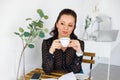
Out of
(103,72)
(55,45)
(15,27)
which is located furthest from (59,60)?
(103,72)

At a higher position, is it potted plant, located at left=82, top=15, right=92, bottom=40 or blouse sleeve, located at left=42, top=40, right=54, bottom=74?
potted plant, located at left=82, top=15, right=92, bottom=40

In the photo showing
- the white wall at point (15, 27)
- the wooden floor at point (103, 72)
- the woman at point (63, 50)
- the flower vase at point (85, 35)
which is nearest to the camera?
the white wall at point (15, 27)

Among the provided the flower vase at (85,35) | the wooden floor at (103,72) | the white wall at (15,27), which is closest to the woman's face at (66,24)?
the white wall at (15,27)

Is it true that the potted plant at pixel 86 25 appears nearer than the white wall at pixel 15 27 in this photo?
No

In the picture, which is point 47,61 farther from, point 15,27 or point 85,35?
point 85,35

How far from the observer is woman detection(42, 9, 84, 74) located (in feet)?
4.32

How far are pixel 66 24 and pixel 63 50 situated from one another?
199 mm

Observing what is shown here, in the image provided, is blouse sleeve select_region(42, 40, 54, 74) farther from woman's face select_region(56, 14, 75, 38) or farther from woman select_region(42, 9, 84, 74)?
woman's face select_region(56, 14, 75, 38)

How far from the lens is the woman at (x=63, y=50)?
1317 mm

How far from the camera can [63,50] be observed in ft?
4.69

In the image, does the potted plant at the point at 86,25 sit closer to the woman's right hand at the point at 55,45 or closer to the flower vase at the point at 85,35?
the flower vase at the point at 85,35

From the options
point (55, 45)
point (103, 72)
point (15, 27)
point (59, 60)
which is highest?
point (15, 27)

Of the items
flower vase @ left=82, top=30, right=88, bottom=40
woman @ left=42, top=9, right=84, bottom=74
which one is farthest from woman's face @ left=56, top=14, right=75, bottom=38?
flower vase @ left=82, top=30, right=88, bottom=40

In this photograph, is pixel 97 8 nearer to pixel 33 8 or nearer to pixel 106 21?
pixel 106 21
